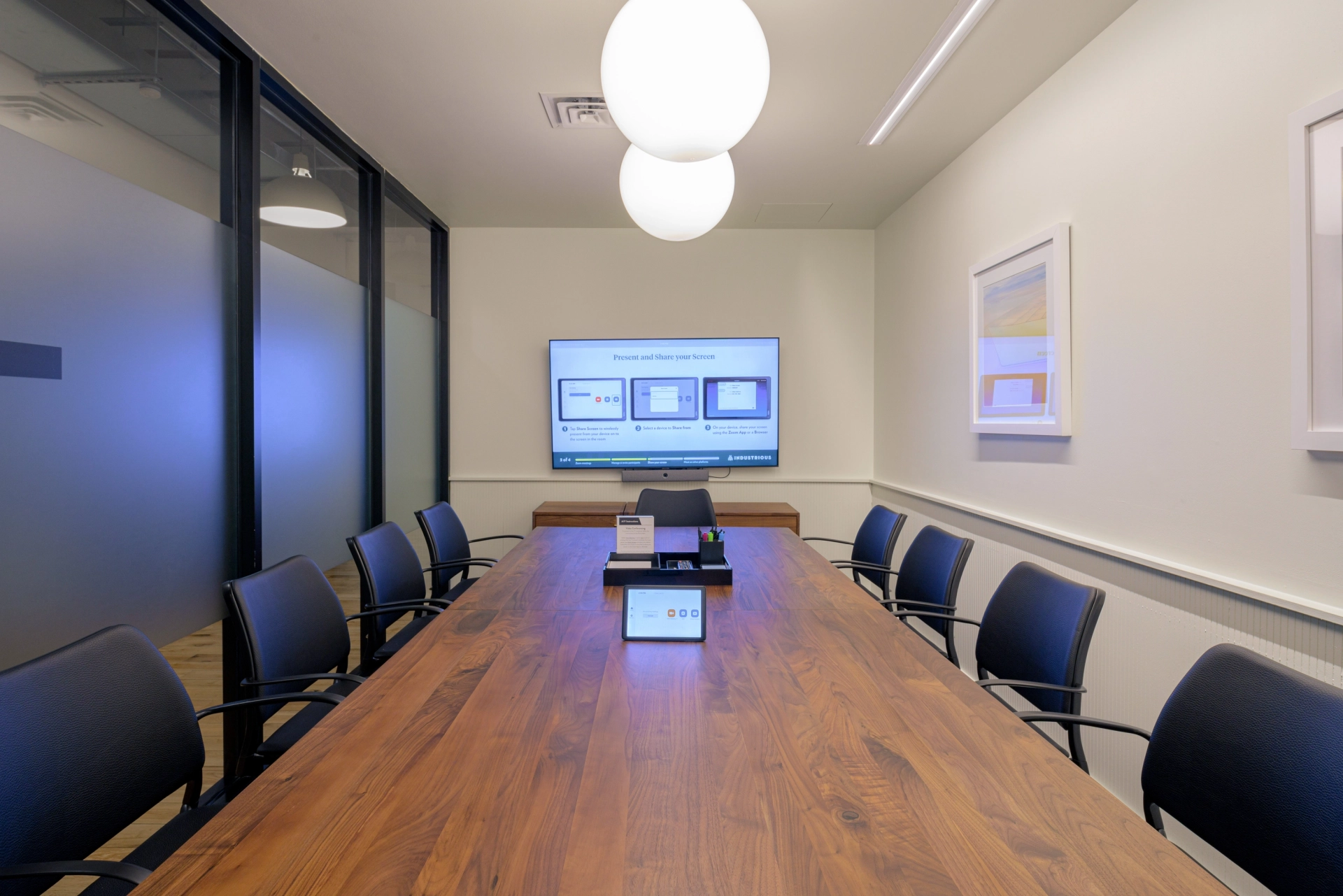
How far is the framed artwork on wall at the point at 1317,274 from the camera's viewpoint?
1713mm

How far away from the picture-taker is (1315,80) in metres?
1.81

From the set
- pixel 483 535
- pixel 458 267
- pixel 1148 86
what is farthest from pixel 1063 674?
pixel 458 267

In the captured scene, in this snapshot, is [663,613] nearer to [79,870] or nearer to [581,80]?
[79,870]

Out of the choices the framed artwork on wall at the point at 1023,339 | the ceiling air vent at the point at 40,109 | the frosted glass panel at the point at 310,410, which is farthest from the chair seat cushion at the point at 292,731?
the framed artwork on wall at the point at 1023,339

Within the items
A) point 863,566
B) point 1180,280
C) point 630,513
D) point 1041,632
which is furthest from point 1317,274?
point 630,513

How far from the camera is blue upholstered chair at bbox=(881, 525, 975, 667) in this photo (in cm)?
247

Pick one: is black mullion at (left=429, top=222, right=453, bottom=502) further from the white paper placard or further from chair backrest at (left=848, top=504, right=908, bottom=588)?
chair backrest at (left=848, top=504, right=908, bottom=588)

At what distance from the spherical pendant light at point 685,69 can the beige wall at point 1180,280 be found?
1623mm

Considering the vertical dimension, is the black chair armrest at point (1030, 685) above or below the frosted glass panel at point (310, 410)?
below

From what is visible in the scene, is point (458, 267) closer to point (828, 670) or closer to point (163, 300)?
point (163, 300)

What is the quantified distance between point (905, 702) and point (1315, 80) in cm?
214

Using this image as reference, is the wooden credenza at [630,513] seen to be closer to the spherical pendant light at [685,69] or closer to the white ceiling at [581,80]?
the white ceiling at [581,80]

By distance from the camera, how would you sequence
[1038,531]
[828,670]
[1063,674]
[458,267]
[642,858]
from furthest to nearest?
[458,267] < [1038,531] < [1063,674] < [828,670] < [642,858]

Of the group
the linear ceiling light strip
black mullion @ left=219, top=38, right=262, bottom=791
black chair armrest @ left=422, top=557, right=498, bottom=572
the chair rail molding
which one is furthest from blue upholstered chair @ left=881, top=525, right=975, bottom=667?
black mullion @ left=219, top=38, right=262, bottom=791
